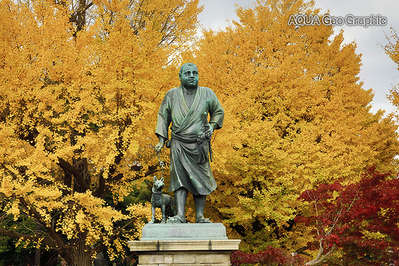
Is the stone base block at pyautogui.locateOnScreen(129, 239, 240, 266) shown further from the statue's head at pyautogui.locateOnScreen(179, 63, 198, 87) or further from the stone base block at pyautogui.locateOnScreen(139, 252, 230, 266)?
the statue's head at pyautogui.locateOnScreen(179, 63, 198, 87)

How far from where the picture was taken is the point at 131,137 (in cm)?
1120

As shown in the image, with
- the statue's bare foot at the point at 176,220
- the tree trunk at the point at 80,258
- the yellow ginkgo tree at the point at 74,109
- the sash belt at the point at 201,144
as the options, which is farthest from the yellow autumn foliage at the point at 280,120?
the statue's bare foot at the point at 176,220

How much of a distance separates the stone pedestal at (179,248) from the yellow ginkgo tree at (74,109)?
4823mm

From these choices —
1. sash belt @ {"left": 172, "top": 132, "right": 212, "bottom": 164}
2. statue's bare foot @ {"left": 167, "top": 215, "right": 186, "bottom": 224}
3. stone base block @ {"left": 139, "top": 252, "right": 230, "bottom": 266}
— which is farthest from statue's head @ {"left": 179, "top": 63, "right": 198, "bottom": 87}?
stone base block @ {"left": 139, "top": 252, "right": 230, "bottom": 266}

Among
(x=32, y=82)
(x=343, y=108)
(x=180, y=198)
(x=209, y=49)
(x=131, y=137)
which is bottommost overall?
(x=180, y=198)

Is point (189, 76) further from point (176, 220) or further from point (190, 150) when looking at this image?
point (176, 220)

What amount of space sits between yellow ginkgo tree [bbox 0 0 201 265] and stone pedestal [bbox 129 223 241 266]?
482 centimetres

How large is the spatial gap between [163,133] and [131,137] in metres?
4.77

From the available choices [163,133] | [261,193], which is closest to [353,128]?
[261,193]

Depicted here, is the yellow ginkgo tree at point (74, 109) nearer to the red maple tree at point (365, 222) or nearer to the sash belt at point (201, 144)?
the sash belt at point (201, 144)

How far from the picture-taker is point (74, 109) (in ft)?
36.4

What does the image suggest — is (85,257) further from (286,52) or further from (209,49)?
(286,52)

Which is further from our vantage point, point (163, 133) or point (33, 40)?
point (33, 40)

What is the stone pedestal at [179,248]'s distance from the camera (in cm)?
562
